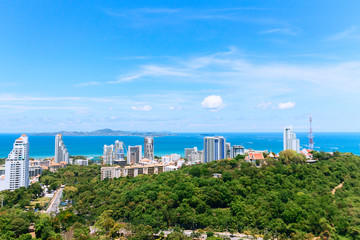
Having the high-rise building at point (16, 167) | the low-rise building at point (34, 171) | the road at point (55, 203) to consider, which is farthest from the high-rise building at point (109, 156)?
the high-rise building at point (16, 167)

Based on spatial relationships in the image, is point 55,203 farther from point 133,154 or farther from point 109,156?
point 109,156

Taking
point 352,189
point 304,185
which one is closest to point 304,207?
point 304,185

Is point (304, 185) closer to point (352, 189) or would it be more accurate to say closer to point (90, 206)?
point (352, 189)

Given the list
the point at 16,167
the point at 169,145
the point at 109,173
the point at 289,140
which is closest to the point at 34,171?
the point at 16,167

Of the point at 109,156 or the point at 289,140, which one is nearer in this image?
the point at 289,140

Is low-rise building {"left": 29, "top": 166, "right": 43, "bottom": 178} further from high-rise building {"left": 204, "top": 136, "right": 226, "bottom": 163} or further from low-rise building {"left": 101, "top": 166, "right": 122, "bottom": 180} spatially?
high-rise building {"left": 204, "top": 136, "right": 226, "bottom": 163}

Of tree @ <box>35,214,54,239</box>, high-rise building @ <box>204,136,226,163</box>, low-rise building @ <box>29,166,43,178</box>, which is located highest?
high-rise building @ <box>204,136,226,163</box>

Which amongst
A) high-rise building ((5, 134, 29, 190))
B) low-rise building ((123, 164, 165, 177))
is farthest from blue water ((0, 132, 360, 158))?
high-rise building ((5, 134, 29, 190))
